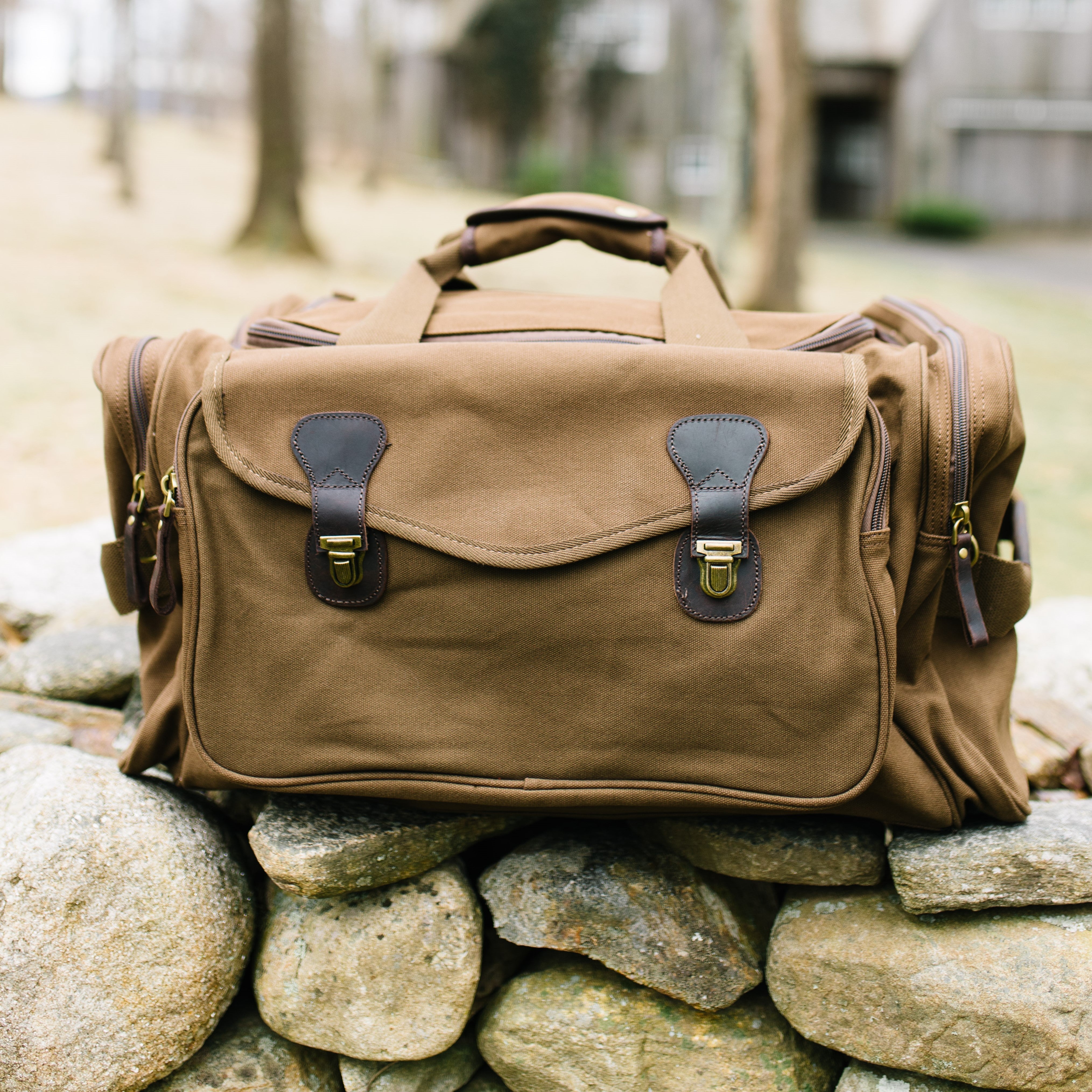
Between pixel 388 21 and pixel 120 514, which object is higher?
pixel 388 21

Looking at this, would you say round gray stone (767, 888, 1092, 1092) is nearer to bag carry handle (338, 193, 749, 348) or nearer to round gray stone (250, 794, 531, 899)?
round gray stone (250, 794, 531, 899)

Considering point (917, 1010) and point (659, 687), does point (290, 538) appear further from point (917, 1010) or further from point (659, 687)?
point (917, 1010)

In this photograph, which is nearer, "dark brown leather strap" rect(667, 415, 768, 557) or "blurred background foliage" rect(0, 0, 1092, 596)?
"dark brown leather strap" rect(667, 415, 768, 557)

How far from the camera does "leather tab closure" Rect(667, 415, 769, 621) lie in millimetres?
1441

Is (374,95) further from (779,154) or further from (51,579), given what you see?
(51,579)

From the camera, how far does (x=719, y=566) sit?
1.44 metres

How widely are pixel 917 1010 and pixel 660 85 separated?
19.2 metres

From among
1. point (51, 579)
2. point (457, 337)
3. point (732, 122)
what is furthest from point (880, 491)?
point (732, 122)

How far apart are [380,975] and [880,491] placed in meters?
1.13

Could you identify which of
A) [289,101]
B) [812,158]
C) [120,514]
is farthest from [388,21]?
[120,514]

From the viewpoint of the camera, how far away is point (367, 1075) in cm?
175

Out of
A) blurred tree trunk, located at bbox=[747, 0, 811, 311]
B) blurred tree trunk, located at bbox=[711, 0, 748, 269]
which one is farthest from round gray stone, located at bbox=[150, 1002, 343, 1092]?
blurred tree trunk, located at bbox=[711, 0, 748, 269]

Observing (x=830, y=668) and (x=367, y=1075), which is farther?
(x=367, y=1075)

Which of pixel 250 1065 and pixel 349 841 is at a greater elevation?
pixel 349 841
